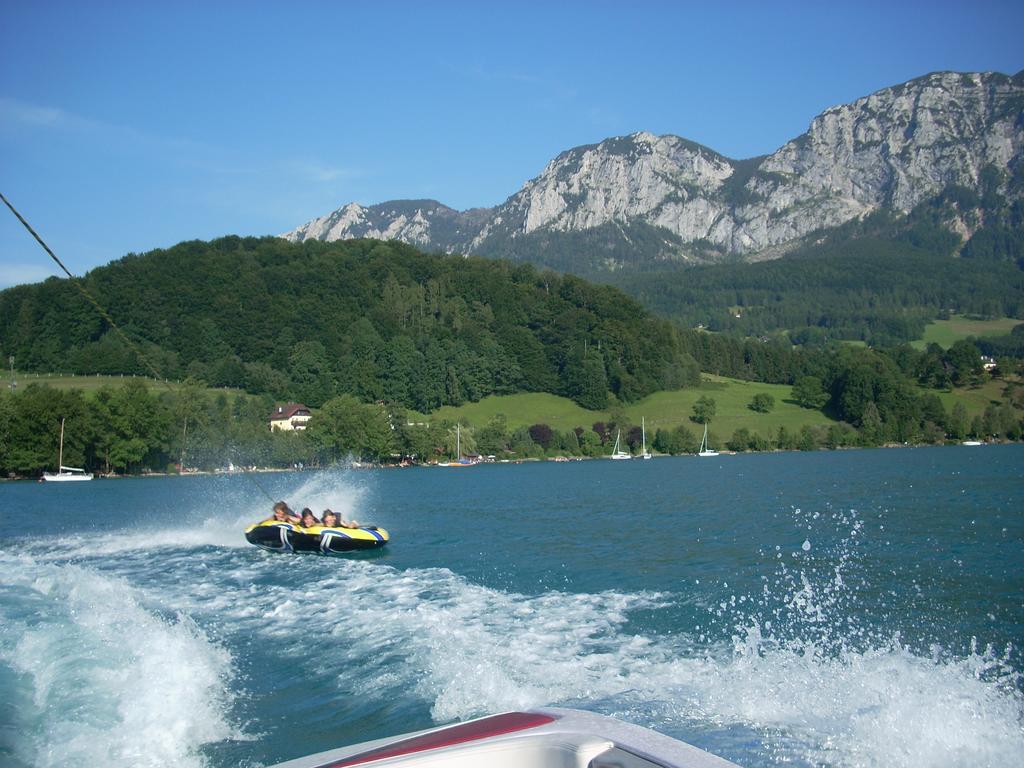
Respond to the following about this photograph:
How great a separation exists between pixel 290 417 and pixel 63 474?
116 feet

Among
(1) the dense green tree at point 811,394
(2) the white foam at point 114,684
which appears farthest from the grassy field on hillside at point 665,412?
(2) the white foam at point 114,684

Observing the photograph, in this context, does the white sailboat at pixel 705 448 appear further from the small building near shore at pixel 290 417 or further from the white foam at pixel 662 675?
the white foam at pixel 662 675

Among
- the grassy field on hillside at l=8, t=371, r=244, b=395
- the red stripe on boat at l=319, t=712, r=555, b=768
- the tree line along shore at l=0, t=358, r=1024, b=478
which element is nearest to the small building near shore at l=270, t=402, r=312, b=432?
the tree line along shore at l=0, t=358, r=1024, b=478

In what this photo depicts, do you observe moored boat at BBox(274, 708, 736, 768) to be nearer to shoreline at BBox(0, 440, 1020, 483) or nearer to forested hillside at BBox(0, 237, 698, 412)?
shoreline at BBox(0, 440, 1020, 483)

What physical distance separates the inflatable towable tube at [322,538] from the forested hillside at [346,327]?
10427 centimetres

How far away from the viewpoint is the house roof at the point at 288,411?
393 ft

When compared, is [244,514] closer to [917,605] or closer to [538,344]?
[917,605]

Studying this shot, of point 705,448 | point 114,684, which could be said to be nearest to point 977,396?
point 705,448

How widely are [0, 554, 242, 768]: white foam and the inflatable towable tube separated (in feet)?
33.5

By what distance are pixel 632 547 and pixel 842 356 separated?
434 feet

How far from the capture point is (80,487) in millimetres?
76625

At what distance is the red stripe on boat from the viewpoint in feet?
17.6

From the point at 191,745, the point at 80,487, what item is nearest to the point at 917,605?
the point at 191,745

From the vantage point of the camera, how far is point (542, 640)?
14867mm
